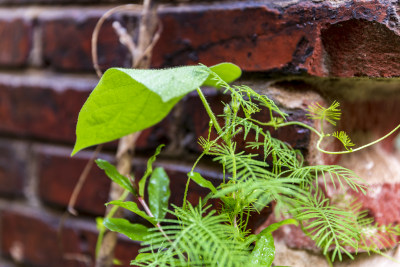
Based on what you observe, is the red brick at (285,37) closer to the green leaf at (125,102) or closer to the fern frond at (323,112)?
the fern frond at (323,112)

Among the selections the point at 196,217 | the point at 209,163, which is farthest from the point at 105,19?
the point at 196,217

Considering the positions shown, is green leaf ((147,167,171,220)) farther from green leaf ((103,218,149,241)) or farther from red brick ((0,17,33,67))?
red brick ((0,17,33,67))

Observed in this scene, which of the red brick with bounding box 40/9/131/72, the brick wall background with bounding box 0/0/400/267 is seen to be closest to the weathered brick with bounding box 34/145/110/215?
the brick wall background with bounding box 0/0/400/267

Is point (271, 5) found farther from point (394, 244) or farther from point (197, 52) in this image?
point (394, 244)

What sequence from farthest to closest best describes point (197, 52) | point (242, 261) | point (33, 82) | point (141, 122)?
point (33, 82) < point (197, 52) < point (141, 122) < point (242, 261)

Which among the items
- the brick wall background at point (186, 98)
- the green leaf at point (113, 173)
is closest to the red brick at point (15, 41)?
the brick wall background at point (186, 98)

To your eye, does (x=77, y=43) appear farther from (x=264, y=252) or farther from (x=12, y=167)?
(x=264, y=252)
